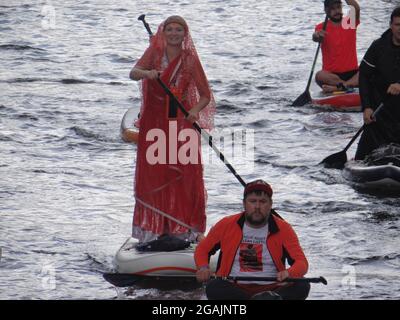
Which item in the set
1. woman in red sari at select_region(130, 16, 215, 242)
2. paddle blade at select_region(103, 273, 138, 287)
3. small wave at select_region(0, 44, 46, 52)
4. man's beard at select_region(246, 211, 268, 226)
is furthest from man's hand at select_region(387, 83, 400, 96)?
small wave at select_region(0, 44, 46, 52)

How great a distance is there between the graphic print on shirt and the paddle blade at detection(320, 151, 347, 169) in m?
5.86

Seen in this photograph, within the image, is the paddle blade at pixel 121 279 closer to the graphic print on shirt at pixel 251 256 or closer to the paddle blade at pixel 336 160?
the graphic print on shirt at pixel 251 256

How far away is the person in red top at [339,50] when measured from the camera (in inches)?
727

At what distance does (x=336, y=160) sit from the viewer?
15.3 m

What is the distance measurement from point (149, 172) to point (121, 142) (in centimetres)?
667

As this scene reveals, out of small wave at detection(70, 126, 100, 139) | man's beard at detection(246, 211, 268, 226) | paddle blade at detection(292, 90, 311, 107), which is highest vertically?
man's beard at detection(246, 211, 268, 226)

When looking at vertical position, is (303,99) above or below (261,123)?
above

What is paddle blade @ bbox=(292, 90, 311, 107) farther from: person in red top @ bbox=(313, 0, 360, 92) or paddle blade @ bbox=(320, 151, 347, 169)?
paddle blade @ bbox=(320, 151, 347, 169)

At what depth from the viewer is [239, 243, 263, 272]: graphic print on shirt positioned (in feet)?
31.1

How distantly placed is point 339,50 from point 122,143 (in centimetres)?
324

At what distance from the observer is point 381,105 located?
13812 mm

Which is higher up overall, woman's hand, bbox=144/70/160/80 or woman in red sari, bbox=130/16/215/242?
woman's hand, bbox=144/70/160/80

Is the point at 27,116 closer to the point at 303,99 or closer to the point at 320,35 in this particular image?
the point at 303,99

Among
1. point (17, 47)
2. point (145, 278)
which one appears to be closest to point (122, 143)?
point (145, 278)
